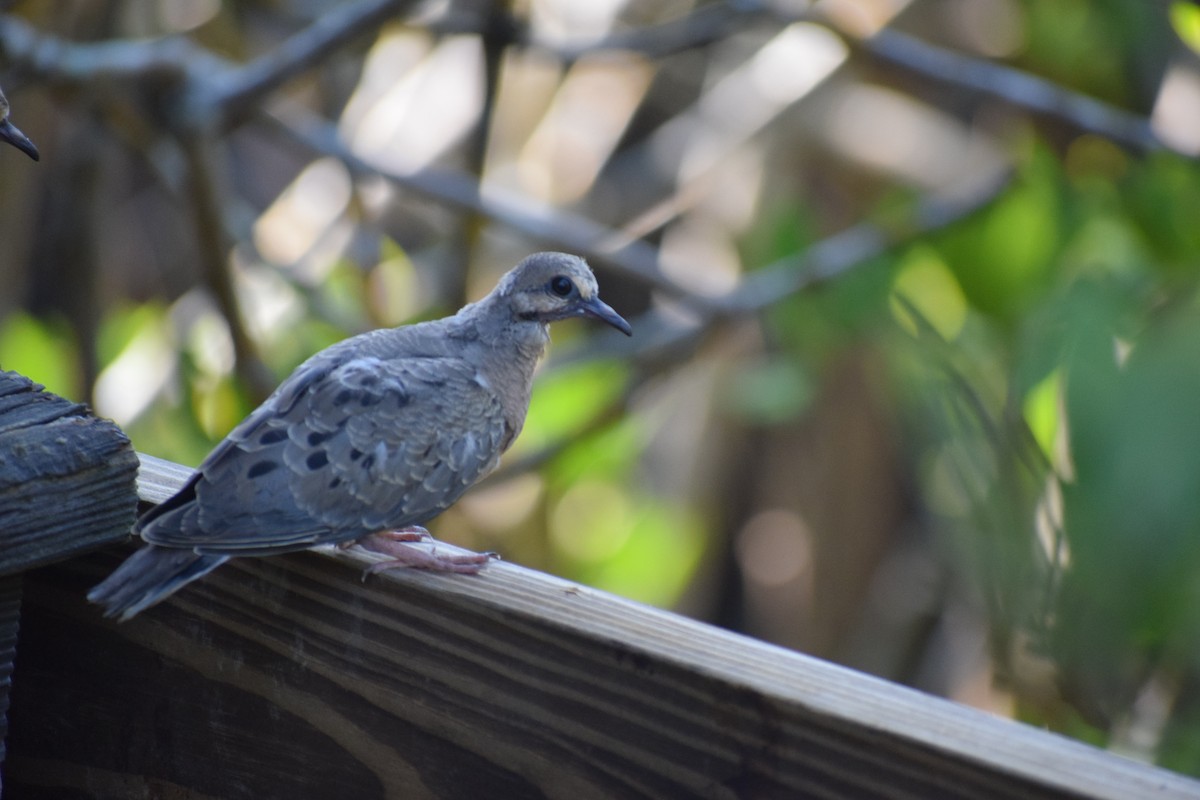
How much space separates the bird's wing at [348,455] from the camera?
1662 millimetres

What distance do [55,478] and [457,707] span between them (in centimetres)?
47

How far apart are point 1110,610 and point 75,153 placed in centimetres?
362

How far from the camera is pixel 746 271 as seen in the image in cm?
496

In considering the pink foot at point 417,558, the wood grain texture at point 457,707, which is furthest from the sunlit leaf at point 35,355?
the wood grain texture at point 457,707

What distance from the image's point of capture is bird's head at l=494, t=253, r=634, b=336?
2227 millimetres

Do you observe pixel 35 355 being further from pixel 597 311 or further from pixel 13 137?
pixel 597 311

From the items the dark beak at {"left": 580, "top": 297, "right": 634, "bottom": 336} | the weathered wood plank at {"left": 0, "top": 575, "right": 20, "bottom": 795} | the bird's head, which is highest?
the weathered wood plank at {"left": 0, "top": 575, "right": 20, "bottom": 795}

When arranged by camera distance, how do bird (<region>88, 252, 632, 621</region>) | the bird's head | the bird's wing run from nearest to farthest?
bird (<region>88, 252, 632, 621</region>), the bird's wing, the bird's head

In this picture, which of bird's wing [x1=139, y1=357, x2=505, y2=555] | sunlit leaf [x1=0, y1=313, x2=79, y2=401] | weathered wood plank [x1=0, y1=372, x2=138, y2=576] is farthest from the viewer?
sunlit leaf [x1=0, y1=313, x2=79, y2=401]

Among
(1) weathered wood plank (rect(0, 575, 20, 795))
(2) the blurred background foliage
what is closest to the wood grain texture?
(1) weathered wood plank (rect(0, 575, 20, 795))

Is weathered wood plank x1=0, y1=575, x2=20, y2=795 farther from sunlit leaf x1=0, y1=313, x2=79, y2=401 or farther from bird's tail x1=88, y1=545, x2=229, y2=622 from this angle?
sunlit leaf x1=0, y1=313, x2=79, y2=401

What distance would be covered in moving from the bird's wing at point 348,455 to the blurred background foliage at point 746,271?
70 centimetres

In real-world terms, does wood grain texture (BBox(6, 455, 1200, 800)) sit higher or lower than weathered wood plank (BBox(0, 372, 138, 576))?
lower

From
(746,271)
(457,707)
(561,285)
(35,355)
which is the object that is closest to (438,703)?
(457,707)
